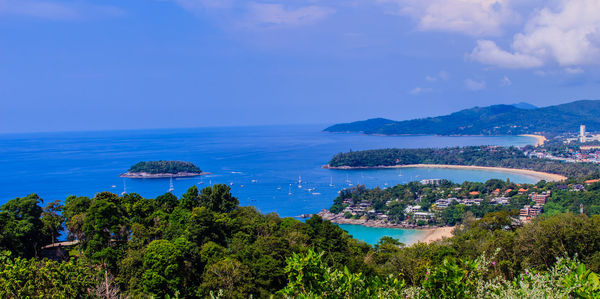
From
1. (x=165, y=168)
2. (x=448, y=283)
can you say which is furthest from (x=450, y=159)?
(x=448, y=283)

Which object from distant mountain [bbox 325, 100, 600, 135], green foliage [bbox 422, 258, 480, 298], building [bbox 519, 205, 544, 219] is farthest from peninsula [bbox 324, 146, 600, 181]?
green foliage [bbox 422, 258, 480, 298]

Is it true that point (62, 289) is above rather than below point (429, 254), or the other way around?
above

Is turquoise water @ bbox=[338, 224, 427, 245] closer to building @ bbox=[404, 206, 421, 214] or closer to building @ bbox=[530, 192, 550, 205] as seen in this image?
building @ bbox=[404, 206, 421, 214]

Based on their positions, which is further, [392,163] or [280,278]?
[392,163]

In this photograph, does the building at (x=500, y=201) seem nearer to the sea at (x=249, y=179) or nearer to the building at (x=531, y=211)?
the building at (x=531, y=211)

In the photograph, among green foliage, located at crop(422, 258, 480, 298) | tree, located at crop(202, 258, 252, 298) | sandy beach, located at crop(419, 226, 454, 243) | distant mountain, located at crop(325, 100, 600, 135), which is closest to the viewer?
green foliage, located at crop(422, 258, 480, 298)

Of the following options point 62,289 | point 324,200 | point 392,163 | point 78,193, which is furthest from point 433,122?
point 62,289

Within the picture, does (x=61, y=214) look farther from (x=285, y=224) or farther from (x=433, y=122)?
(x=433, y=122)
